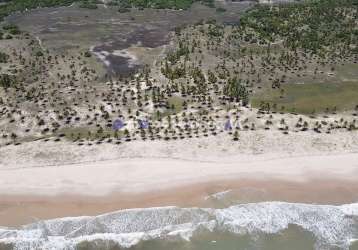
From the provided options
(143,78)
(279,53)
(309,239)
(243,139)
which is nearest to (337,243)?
(309,239)

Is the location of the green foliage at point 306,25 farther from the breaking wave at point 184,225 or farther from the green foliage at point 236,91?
the breaking wave at point 184,225

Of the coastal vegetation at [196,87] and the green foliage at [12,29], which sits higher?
the green foliage at [12,29]

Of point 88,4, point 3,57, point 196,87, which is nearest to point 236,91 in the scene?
point 196,87

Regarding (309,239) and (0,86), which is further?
(0,86)

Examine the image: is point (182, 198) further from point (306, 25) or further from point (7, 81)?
point (306, 25)

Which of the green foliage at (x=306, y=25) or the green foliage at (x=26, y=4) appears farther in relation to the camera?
the green foliage at (x=26, y=4)

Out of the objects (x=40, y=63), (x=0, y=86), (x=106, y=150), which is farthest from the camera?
(x=40, y=63)

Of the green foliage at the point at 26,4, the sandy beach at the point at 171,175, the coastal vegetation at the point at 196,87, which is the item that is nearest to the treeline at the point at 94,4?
the green foliage at the point at 26,4

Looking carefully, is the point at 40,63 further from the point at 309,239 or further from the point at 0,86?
the point at 309,239
